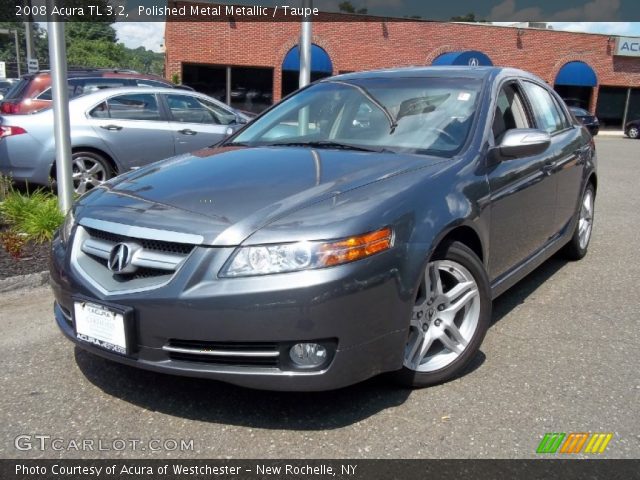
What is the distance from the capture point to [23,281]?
4703mm

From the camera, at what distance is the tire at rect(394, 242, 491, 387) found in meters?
3.01

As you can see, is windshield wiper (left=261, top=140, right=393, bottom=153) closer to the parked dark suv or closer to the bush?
the bush

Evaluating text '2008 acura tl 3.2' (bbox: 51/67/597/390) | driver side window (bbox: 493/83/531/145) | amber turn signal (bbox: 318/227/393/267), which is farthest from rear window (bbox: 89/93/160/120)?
amber turn signal (bbox: 318/227/393/267)

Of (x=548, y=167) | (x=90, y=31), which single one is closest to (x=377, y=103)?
(x=548, y=167)

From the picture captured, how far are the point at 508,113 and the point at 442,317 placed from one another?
1.63 meters

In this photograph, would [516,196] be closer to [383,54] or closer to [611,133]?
[383,54]

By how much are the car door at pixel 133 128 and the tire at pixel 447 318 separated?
→ 5.75 metres

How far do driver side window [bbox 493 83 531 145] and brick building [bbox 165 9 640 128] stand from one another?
2081 cm

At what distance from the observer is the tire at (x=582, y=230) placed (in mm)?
5407

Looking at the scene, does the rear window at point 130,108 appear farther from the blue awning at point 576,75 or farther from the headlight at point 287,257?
the blue awning at point 576,75

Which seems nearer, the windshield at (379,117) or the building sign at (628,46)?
the windshield at (379,117)

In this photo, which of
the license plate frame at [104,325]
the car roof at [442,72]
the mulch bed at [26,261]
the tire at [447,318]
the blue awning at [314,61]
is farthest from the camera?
the blue awning at [314,61]

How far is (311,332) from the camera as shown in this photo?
2480 millimetres

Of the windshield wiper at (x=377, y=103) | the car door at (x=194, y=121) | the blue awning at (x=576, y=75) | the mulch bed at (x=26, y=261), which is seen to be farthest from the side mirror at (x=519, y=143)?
the blue awning at (x=576, y=75)
